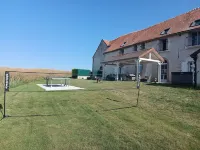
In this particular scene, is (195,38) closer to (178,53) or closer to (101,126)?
(178,53)

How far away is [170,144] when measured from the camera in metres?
4.50

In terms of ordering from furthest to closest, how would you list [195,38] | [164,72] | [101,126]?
[164,72] < [195,38] < [101,126]

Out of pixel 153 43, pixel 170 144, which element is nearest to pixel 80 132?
pixel 170 144

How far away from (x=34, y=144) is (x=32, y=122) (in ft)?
5.45

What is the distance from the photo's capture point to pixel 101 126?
5.62 m

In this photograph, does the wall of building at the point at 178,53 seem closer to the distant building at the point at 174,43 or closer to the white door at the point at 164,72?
the distant building at the point at 174,43

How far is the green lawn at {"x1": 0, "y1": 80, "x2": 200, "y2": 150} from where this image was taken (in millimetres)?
4504

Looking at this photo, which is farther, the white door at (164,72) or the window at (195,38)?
the white door at (164,72)

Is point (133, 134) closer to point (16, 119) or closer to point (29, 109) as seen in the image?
point (16, 119)

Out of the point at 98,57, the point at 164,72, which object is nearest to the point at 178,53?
the point at 164,72

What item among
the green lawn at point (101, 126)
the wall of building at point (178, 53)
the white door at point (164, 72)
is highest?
the wall of building at point (178, 53)

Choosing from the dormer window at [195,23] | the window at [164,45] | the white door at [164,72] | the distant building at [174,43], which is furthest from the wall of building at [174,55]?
the dormer window at [195,23]

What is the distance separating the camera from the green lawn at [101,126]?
4504 millimetres

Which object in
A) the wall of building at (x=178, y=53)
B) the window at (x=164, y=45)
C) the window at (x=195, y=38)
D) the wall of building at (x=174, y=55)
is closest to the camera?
the window at (x=195, y=38)
